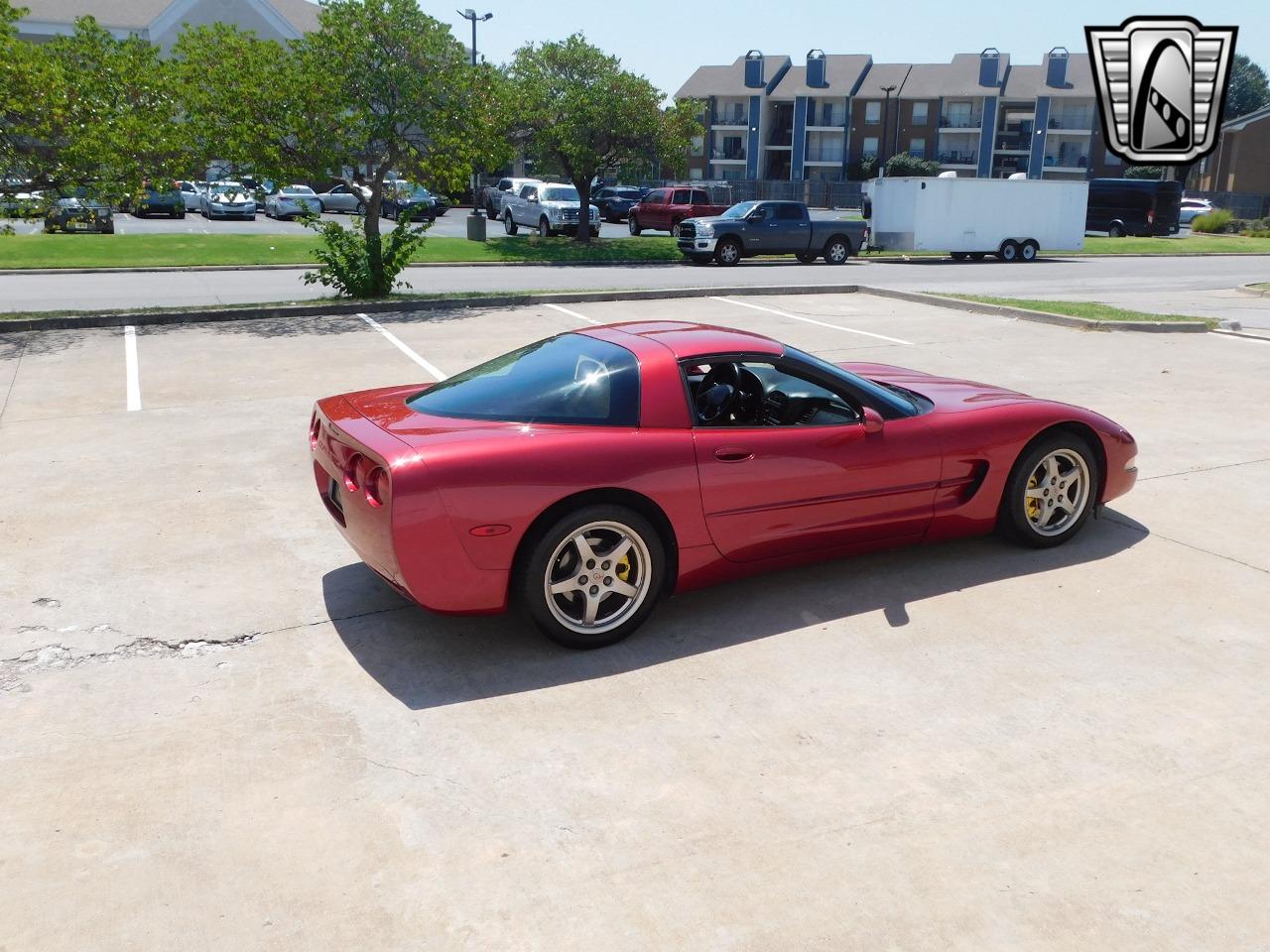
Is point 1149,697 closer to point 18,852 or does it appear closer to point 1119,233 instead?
point 18,852

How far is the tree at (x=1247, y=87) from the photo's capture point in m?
128

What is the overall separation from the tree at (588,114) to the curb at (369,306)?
12.7 metres

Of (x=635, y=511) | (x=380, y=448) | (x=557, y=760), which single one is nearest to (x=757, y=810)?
(x=557, y=760)

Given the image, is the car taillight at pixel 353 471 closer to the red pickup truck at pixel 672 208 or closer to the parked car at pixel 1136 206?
the red pickup truck at pixel 672 208

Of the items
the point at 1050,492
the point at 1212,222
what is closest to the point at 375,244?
the point at 1050,492

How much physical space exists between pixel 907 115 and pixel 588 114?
54.1 metres

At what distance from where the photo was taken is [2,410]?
9242 millimetres

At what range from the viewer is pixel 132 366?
1140 cm

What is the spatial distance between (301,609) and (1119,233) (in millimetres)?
46674

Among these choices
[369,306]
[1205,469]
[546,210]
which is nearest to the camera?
[1205,469]

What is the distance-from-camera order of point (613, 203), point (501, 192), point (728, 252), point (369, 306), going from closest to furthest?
point (369, 306)
point (728, 252)
point (501, 192)
point (613, 203)

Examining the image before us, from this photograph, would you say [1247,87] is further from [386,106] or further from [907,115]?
[386,106]

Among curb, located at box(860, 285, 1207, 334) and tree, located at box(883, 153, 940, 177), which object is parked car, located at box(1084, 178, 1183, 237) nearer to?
tree, located at box(883, 153, 940, 177)

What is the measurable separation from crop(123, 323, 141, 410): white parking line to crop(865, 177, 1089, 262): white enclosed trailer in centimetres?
2280
